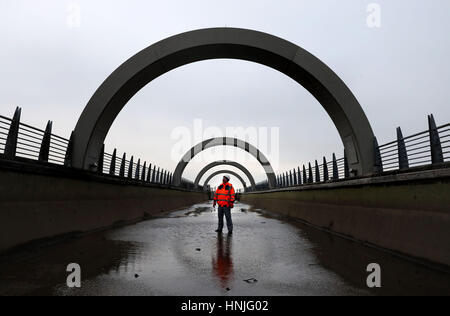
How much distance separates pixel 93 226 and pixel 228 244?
4.39m

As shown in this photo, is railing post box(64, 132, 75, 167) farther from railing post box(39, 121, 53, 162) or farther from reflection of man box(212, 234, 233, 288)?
reflection of man box(212, 234, 233, 288)

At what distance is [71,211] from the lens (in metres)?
7.97

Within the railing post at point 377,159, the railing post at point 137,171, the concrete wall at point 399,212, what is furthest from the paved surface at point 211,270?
the railing post at point 137,171

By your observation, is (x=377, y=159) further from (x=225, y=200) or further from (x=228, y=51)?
(x=228, y=51)

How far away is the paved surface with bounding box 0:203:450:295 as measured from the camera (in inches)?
146

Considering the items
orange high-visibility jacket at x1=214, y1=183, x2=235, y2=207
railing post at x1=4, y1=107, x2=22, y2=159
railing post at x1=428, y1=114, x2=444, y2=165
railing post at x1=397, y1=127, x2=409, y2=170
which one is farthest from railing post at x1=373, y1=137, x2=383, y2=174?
railing post at x1=4, y1=107, x2=22, y2=159

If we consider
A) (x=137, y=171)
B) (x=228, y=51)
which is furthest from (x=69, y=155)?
(x=137, y=171)

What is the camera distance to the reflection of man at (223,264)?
14.0ft

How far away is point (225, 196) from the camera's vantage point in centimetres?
986

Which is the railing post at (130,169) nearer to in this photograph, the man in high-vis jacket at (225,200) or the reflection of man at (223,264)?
the man in high-vis jacket at (225,200)

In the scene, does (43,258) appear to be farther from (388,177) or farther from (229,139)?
(229,139)

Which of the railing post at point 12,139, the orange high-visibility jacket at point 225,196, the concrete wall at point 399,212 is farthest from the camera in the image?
the orange high-visibility jacket at point 225,196

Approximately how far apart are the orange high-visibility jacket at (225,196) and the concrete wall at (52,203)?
375cm
